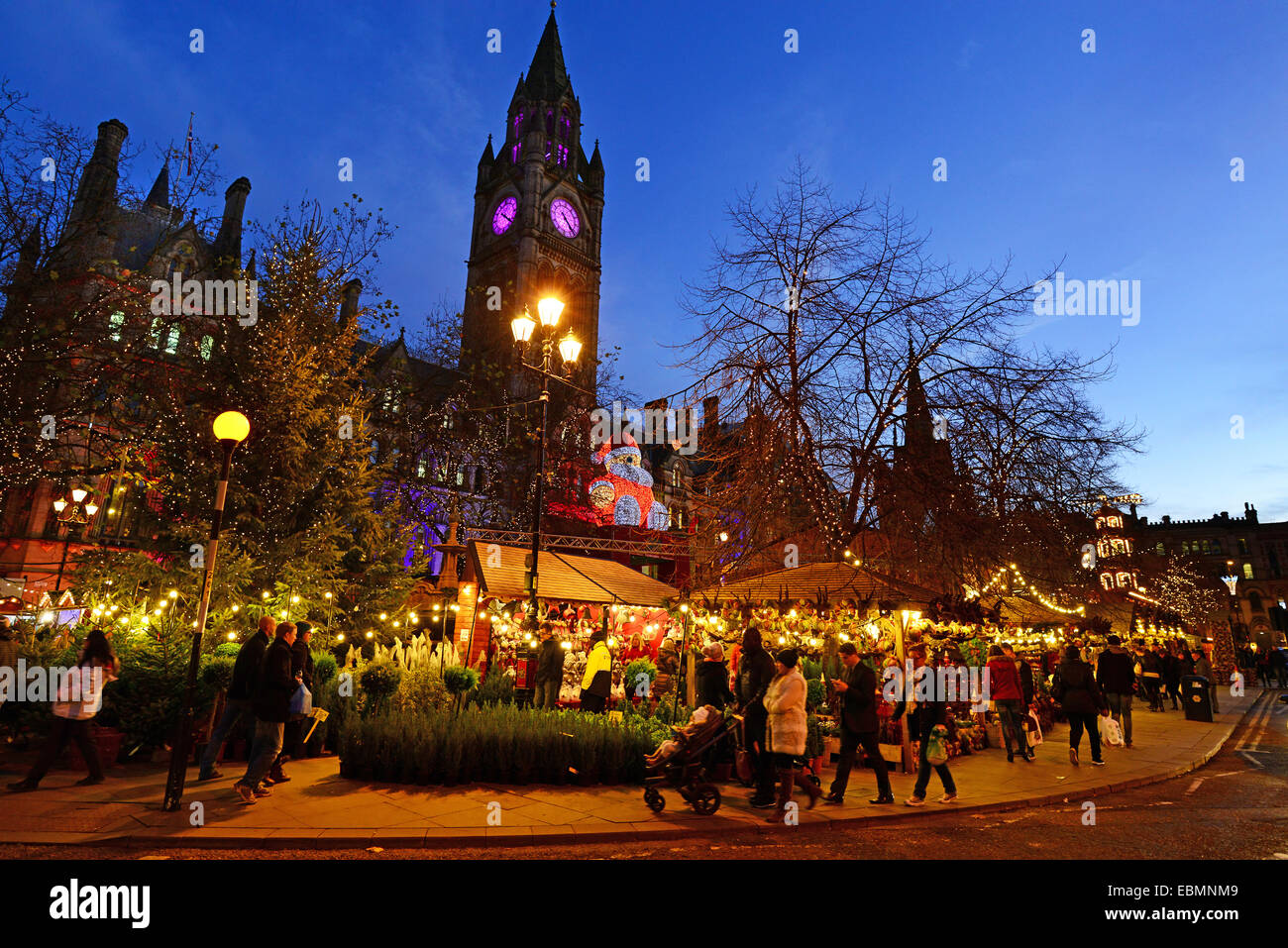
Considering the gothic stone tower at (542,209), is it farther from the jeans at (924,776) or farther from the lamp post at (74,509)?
the jeans at (924,776)

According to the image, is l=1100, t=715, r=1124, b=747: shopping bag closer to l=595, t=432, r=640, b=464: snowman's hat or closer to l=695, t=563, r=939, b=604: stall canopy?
l=695, t=563, r=939, b=604: stall canopy

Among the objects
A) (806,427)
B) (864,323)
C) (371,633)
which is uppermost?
(864,323)

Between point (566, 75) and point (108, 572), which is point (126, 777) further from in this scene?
point (566, 75)

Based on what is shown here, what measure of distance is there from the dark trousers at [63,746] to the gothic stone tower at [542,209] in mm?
46760

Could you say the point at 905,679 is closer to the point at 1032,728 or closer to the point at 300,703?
the point at 1032,728

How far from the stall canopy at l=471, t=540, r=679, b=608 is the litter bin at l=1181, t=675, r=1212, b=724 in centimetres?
1531

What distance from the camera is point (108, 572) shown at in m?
11.8

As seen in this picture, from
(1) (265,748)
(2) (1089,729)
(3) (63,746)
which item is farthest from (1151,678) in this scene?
(3) (63,746)

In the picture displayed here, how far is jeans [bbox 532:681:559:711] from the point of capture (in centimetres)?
1173

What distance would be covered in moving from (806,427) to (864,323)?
8.06ft

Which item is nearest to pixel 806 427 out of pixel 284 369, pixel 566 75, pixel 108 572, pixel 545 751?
pixel 545 751

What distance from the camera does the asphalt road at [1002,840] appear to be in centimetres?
564

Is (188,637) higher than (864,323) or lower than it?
lower

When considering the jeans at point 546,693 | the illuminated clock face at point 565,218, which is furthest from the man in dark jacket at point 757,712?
the illuminated clock face at point 565,218
